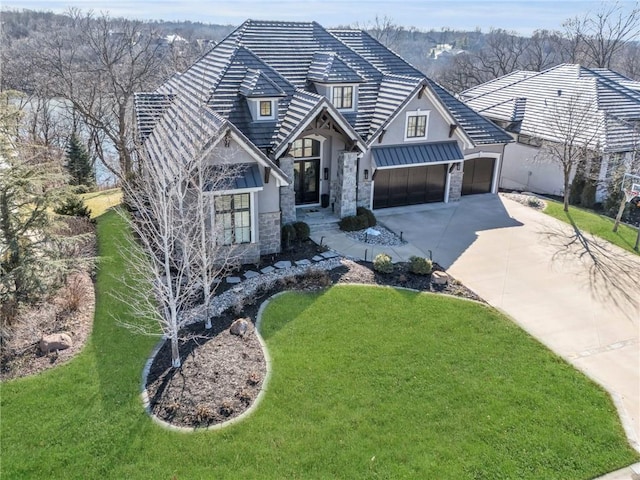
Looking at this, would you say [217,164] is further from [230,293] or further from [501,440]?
[501,440]

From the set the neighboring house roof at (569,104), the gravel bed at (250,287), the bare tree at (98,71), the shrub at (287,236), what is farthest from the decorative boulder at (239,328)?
the neighboring house roof at (569,104)

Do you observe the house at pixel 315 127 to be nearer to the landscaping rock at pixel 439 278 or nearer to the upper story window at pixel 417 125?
the upper story window at pixel 417 125

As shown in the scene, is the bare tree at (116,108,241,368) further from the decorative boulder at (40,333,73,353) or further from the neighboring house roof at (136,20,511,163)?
the neighboring house roof at (136,20,511,163)

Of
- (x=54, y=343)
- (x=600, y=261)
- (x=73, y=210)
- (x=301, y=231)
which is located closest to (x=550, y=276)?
(x=600, y=261)

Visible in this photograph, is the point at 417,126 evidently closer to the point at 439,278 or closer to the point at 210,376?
the point at 439,278

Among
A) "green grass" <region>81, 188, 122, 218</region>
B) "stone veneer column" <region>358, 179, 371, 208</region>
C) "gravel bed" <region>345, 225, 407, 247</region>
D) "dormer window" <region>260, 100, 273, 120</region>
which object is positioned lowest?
"green grass" <region>81, 188, 122, 218</region>

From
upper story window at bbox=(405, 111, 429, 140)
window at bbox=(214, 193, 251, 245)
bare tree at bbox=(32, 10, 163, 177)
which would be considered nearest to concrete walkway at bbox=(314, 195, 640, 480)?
upper story window at bbox=(405, 111, 429, 140)

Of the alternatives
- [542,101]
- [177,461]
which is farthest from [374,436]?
[542,101]
